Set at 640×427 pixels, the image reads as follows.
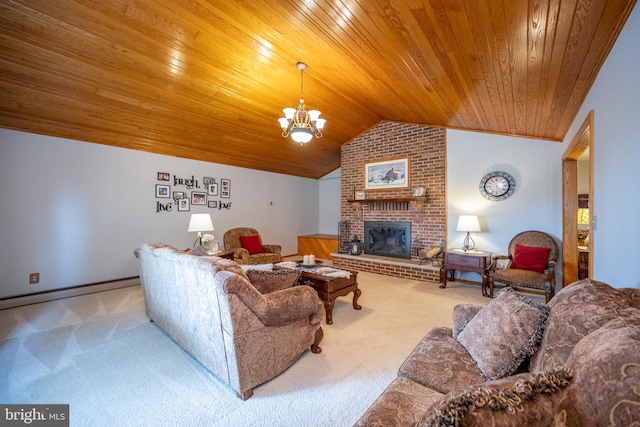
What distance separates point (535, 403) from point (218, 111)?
14.7ft

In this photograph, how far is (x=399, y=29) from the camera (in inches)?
85.8

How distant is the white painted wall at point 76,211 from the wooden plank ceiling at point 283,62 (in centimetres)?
33

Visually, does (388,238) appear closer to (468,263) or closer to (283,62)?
(468,263)

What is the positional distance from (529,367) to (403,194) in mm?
4169

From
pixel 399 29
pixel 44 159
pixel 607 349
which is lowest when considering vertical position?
pixel 607 349

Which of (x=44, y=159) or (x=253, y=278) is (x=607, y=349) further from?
(x=44, y=159)

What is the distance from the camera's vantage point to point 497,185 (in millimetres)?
4254

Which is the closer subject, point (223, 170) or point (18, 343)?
point (18, 343)

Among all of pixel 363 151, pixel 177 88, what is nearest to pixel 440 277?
pixel 363 151

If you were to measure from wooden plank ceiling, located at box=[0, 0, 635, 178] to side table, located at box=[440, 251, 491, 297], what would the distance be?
1.95m

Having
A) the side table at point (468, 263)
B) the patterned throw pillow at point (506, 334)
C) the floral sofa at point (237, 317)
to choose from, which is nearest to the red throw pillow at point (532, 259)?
the side table at point (468, 263)

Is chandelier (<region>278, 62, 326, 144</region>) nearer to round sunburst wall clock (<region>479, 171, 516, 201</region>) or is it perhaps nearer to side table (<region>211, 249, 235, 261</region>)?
side table (<region>211, 249, 235, 261</region>)

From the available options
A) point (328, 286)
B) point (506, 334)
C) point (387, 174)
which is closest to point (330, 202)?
point (387, 174)

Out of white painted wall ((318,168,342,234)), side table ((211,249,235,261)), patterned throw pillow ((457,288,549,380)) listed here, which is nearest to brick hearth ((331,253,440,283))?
white painted wall ((318,168,342,234))
